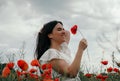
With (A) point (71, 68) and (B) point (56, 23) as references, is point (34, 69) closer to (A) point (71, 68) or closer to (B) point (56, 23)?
(A) point (71, 68)

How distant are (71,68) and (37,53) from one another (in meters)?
0.99

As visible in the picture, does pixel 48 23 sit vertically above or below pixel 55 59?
above

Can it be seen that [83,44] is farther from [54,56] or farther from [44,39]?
[44,39]

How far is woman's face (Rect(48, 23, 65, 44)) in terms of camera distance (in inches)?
187

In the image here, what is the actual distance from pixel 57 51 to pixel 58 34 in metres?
0.29

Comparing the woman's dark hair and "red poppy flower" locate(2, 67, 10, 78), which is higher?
the woman's dark hair

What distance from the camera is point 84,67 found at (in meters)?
6.23

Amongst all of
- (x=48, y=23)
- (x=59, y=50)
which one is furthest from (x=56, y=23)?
(x=59, y=50)

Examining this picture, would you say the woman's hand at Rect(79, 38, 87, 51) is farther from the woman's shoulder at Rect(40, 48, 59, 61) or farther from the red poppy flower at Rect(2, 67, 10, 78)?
the red poppy flower at Rect(2, 67, 10, 78)

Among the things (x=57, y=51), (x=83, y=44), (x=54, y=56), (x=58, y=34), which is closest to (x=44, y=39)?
(x=58, y=34)

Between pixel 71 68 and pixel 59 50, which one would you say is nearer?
pixel 71 68

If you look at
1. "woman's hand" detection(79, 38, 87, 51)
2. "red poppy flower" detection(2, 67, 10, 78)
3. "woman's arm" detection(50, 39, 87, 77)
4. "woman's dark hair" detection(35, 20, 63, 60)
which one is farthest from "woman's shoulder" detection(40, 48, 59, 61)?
"red poppy flower" detection(2, 67, 10, 78)

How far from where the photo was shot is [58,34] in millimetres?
4805

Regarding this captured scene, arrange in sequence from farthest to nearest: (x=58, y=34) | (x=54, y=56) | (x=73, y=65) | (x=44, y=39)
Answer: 1. (x=44, y=39)
2. (x=58, y=34)
3. (x=54, y=56)
4. (x=73, y=65)
